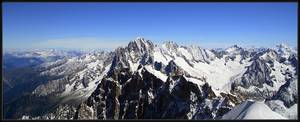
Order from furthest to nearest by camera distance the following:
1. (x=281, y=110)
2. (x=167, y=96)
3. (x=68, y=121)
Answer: (x=167, y=96), (x=281, y=110), (x=68, y=121)

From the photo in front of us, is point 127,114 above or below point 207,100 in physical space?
below

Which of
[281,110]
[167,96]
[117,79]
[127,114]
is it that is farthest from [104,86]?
[281,110]

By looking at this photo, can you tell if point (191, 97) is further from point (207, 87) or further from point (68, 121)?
point (68, 121)

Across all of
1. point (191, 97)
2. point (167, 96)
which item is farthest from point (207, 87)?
point (167, 96)

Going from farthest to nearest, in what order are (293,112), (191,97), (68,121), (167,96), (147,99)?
1. (147,99)
2. (167,96)
3. (191,97)
4. (293,112)
5. (68,121)

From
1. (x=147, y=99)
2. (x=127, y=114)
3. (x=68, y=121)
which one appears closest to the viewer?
(x=68, y=121)

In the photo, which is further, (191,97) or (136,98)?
(136,98)

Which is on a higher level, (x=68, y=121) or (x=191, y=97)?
(x=68, y=121)

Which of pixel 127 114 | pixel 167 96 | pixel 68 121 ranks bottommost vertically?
pixel 127 114

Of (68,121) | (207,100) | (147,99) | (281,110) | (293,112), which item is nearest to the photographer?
(68,121)
